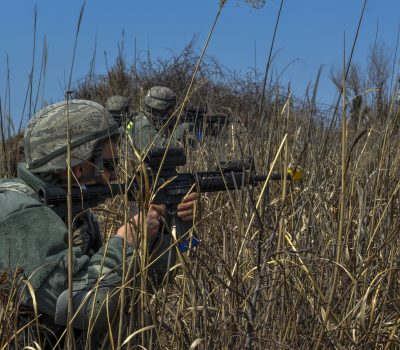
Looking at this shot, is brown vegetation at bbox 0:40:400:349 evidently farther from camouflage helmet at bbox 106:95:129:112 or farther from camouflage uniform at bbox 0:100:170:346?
camouflage helmet at bbox 106:95:129:112

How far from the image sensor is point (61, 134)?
7.23 ft

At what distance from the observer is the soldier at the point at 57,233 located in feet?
6.33

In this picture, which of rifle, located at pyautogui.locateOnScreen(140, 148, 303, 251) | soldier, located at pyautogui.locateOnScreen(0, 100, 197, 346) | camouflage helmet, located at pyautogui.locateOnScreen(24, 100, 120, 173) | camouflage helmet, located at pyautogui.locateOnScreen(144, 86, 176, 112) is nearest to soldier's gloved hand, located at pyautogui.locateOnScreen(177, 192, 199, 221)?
rifle, located at pyautogui.locateOnScreen(140, 148, 303, 251)

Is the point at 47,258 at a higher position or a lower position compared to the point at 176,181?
lower

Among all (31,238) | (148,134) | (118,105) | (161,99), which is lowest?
(31,238)

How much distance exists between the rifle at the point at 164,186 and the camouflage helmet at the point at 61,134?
48mm

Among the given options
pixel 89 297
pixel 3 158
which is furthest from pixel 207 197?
pixel 89 297

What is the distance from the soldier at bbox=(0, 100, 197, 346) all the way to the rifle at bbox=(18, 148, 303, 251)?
0.03 metres

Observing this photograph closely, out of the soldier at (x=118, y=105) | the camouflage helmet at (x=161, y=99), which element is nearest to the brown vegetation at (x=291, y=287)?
the soldier at (x=118, y=105)

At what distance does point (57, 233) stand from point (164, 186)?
456 mm

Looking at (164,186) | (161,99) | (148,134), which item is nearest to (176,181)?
(164,186)

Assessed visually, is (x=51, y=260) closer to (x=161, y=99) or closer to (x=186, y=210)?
(x=186, y=210)

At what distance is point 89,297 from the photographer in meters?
1.95

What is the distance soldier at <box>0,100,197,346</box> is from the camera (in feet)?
6.33
